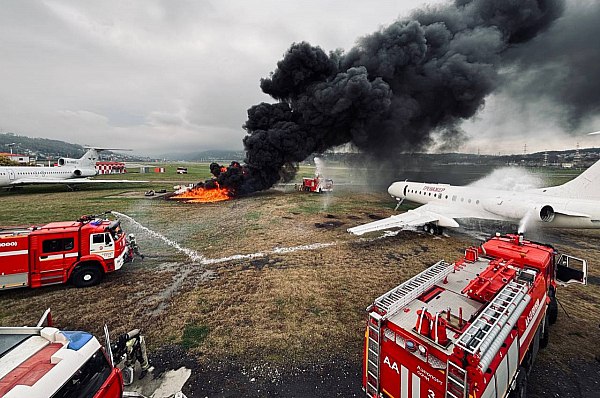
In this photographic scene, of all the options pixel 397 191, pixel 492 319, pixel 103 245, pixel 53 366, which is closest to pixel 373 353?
pixel 492 319

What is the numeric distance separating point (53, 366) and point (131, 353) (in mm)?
3201

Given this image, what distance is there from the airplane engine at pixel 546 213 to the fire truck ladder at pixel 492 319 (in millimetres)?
12935

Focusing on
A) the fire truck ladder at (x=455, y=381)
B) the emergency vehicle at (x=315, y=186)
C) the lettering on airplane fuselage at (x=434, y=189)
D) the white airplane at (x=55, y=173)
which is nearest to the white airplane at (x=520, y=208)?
the lettering on airplane fuselage at (x=434, y=189)

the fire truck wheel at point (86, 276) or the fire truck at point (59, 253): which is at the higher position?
the fire truck at point (59, 253)

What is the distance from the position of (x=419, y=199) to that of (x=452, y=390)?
23042 millimetres

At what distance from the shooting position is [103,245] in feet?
35.4

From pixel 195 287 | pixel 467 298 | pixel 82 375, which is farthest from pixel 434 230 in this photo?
pixel 82 375

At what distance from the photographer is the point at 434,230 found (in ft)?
62.9

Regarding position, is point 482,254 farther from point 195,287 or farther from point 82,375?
point 195,287

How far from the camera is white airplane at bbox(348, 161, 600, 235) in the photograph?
14.8 metres

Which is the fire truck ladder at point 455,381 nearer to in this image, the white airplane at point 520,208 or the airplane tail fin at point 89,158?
the white airplane at point 520,208

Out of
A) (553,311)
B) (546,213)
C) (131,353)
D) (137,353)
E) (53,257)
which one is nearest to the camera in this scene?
(131,353)

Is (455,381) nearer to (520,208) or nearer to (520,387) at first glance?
(520,387)

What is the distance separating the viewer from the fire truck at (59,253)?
9633 millimetres
